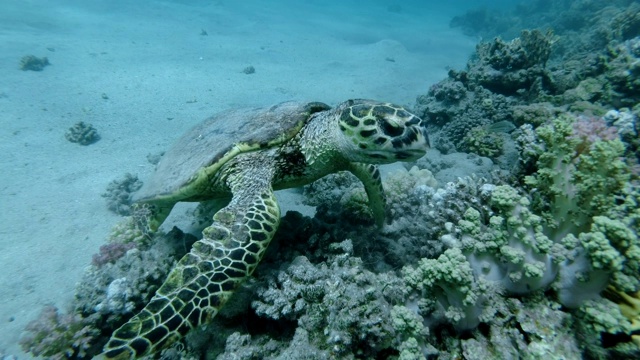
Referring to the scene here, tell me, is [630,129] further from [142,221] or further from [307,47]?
[307,47]

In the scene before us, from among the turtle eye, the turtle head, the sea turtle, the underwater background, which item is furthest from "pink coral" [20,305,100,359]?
the turtle eye

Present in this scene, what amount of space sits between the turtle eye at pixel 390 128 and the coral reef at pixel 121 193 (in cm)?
499

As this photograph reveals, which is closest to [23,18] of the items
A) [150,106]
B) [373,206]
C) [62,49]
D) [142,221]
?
[62,49]

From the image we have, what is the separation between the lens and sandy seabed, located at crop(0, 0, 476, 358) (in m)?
4.71

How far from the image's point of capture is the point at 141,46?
1644 cm

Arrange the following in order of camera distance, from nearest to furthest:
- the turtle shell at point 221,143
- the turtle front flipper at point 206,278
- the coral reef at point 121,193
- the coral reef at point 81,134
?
the turtle front flipper at point 206,278, the turtle shell at point 221,143, the coral reef at point 121,193, the coral reef at point 81,134

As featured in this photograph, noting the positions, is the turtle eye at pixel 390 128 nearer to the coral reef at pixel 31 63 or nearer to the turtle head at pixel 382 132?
the turtle head at pixel 382 132

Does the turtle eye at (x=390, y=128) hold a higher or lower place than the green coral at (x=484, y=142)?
higher

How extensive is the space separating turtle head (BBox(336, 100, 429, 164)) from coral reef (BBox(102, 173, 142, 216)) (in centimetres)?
469

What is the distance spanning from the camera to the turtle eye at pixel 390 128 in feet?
8.39

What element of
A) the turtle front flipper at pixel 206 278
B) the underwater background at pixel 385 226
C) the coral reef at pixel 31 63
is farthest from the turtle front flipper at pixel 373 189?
the coral reef at pixel 31 63

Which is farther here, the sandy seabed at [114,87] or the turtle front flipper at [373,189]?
the sandy seabed at [114,87]

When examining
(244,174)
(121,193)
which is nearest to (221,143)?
(244,174)

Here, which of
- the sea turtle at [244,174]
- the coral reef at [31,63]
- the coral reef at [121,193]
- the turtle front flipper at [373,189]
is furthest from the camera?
the coral reef at [31,63]
